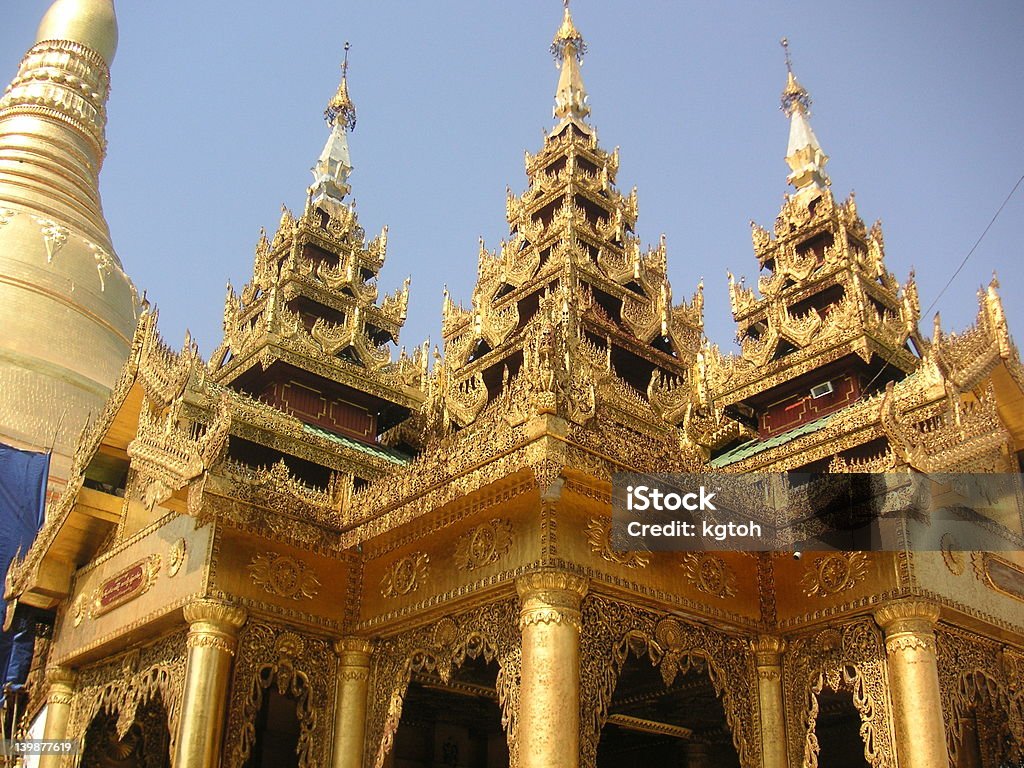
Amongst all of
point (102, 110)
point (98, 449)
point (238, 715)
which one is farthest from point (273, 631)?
point (102, 110)

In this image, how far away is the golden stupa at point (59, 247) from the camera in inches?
1065

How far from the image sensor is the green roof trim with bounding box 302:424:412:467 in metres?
18.8

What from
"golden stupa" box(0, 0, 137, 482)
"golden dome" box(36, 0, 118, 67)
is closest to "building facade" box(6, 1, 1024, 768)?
"golden stupa" box(0, 0, 137, 482)

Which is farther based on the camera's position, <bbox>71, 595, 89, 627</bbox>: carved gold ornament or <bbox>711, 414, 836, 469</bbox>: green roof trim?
<bbox>711, 414, 836, 469</bbox>: green roof trim

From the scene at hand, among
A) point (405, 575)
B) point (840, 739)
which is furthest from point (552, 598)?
point (840, 739)

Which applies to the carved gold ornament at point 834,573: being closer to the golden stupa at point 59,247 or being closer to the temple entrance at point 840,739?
the temple entrance at point 840,739

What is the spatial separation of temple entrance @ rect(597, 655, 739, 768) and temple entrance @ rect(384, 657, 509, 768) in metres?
1.97

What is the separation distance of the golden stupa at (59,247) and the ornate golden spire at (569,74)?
49.2 feet

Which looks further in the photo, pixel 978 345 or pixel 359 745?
pixel 978 345

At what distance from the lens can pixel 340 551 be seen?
14.1 meters

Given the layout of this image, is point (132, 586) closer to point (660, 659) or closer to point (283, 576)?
point (283, 576)

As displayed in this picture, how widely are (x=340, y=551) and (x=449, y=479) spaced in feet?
9.39

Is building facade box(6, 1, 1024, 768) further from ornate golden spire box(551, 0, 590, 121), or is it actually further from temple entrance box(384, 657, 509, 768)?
ornate golden spire box(551, 0, 590, 121)

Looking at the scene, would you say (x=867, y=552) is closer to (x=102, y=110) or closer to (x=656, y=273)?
(x=656, y=273)
